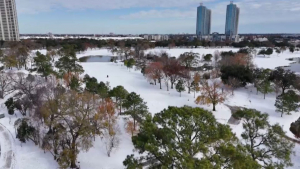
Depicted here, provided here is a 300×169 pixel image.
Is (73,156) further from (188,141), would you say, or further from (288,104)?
(288,104)

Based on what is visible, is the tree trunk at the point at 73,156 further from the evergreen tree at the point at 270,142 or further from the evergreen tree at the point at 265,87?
the evergreen tree at the point at 265,87

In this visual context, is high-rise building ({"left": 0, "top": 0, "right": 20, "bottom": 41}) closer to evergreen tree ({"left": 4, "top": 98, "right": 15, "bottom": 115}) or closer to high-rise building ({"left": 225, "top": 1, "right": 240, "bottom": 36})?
evergreen tree ({"left": 4, "top": 98, "right": 15, "bottom": 115})

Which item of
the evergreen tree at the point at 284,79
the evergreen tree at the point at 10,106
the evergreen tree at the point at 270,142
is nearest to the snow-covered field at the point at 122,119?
the evergreen tree at the point at 10,106

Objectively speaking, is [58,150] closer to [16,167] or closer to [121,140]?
[16,167]

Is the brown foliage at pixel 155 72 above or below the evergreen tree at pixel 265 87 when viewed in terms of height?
above

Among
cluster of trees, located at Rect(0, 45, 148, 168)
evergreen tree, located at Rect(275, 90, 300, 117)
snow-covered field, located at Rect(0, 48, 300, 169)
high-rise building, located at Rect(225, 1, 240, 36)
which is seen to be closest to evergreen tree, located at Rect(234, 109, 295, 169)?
snow-covered field, located at Rect(0, 48, 300, 169)

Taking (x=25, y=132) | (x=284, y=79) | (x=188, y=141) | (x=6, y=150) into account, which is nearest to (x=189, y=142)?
(x=188, y=141)

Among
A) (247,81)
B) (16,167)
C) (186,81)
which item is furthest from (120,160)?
(247,81)
